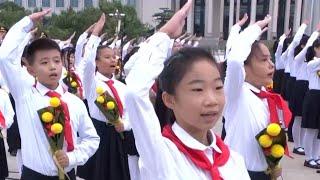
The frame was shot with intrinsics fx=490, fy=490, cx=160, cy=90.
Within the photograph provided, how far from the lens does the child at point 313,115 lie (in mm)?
6383

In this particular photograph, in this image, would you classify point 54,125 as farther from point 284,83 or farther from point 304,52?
point 284,83

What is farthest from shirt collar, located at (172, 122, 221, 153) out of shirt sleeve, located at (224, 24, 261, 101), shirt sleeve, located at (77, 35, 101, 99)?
shirt sleeve, located at (77, 35, 101, 99)

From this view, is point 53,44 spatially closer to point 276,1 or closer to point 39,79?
point 39,79

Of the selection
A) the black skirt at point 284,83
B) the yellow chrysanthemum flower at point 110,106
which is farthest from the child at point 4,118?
the black skirt at point 284,83

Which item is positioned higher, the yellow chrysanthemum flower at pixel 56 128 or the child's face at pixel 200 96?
the child's face at pixel 200 96

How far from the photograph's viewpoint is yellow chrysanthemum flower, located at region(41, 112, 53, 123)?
2927mm

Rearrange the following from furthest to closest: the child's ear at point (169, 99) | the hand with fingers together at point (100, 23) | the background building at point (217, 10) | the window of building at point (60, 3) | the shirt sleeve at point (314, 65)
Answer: the window of building at point (60, 3) < the background building at point (217, 10) < the shirt sleeve at point (314, 65) < the hand with fingers together at point (100, 23) < the child's ear at point (169, 99)

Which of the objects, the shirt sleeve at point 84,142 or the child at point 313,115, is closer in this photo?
the shirt sleeve at point 84,142

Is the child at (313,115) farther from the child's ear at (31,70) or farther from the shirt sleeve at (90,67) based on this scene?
the child's ear at (31,70)

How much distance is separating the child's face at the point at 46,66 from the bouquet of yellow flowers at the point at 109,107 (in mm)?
1369

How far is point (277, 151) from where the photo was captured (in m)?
2.95

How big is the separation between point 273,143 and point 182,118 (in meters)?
1.40

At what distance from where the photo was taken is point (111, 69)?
16.0ft

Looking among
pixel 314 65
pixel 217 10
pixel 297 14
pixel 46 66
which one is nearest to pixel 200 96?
pixel 46 66
